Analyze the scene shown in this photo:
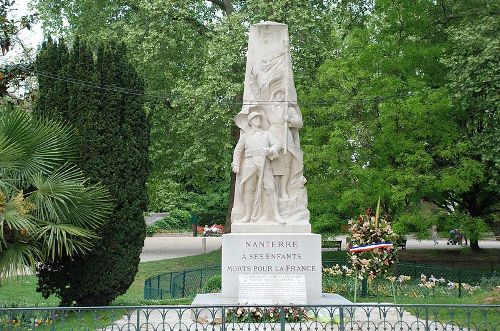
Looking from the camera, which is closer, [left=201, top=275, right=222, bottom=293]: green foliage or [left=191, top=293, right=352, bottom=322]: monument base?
[left=191, top=293, right=352, bottom=322]: monument base

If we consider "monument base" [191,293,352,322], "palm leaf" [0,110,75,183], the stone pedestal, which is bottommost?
"monument base" [191,293,352,322]

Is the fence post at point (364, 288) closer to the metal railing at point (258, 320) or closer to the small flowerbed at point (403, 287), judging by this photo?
the small flowerbed at point (403, 287)

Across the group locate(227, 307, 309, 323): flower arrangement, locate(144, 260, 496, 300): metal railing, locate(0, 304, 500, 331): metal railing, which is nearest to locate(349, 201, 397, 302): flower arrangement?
locate(0, 304, 500, 331): metal railing

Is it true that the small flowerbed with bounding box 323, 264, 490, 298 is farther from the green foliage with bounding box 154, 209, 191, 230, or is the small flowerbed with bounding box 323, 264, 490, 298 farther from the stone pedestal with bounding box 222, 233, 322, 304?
the green foliage with bounding box 154, 209, 191, 230

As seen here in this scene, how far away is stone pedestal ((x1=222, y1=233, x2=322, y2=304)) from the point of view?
1256 centimetres

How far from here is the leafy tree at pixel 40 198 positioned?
1150 centimetres

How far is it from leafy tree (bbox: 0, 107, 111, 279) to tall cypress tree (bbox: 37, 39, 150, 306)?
334mm

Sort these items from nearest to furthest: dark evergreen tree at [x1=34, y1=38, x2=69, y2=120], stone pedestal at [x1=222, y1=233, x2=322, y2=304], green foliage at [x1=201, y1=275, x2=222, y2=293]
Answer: stone pedestal at [x1=222, y1=233, x2=322, y2=304]
dark evergreen tree at [x1=34, y1=38, x2=69, y2=120]
green foliage at [x1=201, y1=275, x2=222, y2=293]

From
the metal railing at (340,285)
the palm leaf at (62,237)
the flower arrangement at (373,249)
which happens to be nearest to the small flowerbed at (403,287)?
the metal railing at (340,285)

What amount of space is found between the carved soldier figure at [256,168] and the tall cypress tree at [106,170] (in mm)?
2307

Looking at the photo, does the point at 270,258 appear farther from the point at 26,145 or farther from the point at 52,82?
the point at 52,82

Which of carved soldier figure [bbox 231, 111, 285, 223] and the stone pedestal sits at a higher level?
carved soldier figure [bbox 231, 111, 285, 223]

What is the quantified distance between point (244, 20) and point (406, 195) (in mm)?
8793

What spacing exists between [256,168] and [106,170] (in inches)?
118
